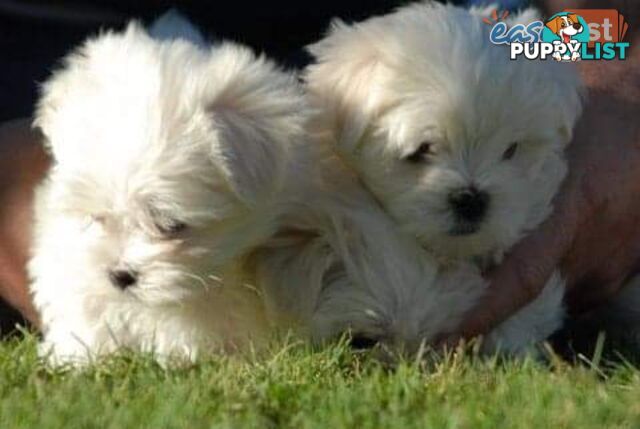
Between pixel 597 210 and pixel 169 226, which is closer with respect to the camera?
pixel 169 226

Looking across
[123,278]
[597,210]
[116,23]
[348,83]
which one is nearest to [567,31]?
[597,210]

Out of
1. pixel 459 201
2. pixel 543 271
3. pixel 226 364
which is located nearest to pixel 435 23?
pixel 459 201

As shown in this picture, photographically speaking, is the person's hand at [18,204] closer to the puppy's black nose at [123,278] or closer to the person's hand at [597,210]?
the puppy's black nose at [123,278]

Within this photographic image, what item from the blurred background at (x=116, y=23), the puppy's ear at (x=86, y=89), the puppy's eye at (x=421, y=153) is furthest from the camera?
the blurred background at (x=116, y=23)

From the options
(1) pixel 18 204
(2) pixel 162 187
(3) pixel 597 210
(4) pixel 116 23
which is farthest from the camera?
(4) pixel 116 23

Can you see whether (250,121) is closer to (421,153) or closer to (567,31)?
(421,153)

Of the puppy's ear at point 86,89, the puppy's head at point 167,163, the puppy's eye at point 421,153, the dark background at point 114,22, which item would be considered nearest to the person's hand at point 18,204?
the dark background at point 114,22

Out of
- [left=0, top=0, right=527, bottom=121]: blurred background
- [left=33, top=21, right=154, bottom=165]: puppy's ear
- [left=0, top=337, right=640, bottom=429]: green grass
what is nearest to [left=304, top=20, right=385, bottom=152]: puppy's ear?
[left=33, top=21, right=154, bottom=165]: puppy's ear

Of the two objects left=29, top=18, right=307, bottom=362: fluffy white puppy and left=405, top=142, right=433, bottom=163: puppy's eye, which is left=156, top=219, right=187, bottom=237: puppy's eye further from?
left=405, top=142, right=433, bottom=163: puppy's eye
